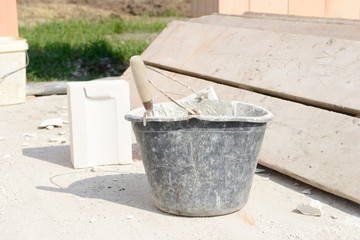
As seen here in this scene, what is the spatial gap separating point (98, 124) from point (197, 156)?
53.8 inches

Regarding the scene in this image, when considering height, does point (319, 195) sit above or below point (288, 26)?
below

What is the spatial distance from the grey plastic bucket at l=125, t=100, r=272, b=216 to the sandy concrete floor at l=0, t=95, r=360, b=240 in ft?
0.37

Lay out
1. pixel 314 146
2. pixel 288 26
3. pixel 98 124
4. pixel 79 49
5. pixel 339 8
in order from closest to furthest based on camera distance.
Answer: pixel 314 146
pixel 98 124
pixel 288 26
pixel 339 8
pixel 79 49

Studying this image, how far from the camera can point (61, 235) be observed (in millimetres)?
3266

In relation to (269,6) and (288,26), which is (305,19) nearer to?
(288,26)

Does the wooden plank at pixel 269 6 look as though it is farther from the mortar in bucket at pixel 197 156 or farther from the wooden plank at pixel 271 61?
the mortar in bucket at pixel 197 156

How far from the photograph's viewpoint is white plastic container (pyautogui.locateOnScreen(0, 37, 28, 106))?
6410mm

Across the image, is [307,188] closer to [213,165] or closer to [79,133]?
[213,165]

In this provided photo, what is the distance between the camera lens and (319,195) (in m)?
3.81

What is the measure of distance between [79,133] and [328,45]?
1992 millimetres

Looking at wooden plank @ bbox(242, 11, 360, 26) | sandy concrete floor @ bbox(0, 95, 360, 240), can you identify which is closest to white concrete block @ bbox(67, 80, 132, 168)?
sandy concrete floor @ bbox(0, 95, 360, 240)

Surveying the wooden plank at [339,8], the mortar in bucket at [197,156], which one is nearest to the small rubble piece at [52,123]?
the mortar in bucket at [197,156]

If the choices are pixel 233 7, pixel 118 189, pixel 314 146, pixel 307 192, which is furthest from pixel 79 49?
pixel 307 192

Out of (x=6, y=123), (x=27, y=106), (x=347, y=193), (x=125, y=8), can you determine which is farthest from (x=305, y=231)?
(x=125, y=8)
